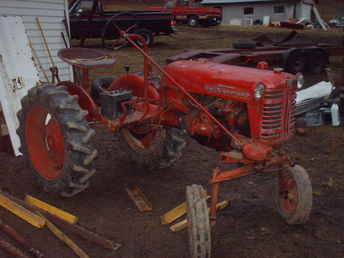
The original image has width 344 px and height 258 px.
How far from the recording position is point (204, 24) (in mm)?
23984

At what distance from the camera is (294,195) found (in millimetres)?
3355

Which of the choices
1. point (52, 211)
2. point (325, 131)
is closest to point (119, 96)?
point (52, 211)

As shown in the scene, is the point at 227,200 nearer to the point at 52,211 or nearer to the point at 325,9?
the point at 52,211

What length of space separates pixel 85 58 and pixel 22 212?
181 cm

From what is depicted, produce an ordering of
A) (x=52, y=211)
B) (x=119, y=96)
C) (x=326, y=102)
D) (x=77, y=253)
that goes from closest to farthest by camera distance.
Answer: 1. (x=77, y=253)
2. (x=52, y=211)
3. (x=119, y=96)
4. (x=326, y=102)

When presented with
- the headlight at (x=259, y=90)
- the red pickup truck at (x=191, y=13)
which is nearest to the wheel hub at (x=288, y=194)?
the headlight at (x=259, y=90)

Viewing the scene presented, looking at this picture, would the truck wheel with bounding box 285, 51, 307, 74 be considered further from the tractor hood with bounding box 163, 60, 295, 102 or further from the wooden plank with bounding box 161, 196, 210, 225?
the wooden plank with bounding box 161, 196, 210, 225

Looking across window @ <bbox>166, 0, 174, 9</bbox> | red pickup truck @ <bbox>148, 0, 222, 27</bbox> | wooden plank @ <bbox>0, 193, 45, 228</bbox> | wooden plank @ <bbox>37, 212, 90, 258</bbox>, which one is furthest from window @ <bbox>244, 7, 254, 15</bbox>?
wooden plank @ <bbox>37, 212, 90, 258</bbox>

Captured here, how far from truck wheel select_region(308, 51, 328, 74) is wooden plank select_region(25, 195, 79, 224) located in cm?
828

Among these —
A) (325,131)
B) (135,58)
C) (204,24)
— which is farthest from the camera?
(204,24)

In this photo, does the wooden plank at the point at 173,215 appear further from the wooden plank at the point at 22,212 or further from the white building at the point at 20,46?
the white building at the point at 20,46

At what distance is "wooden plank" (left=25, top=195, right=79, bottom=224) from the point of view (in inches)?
140

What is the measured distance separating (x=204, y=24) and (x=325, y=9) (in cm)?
1785

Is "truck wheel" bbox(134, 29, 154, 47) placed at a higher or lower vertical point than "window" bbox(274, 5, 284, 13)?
higher
